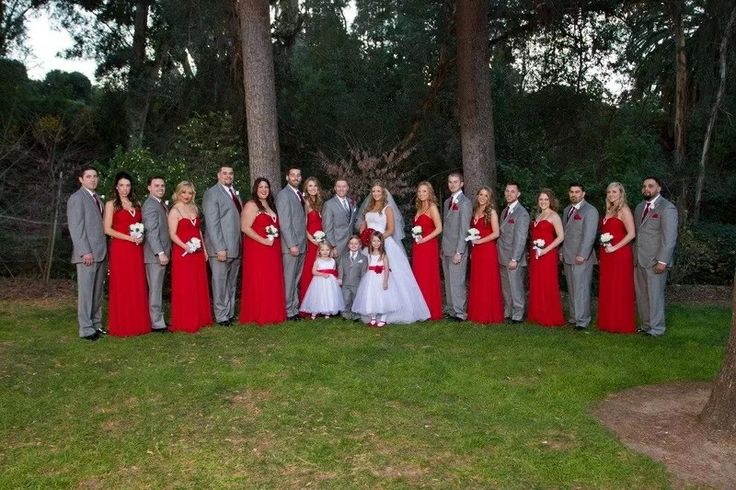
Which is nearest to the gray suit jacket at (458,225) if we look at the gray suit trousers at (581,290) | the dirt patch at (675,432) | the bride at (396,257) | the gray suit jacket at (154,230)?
the bride at (396,257)

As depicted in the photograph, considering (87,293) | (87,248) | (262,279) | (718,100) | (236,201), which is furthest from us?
(718,100)

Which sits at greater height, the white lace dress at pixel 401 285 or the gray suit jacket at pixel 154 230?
the gray suit jacket at pixel 154 230

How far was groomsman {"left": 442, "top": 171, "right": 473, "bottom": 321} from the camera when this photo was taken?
10109mm

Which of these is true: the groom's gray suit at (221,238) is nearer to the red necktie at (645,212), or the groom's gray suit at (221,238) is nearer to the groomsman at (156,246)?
the groomsman at (156,246)

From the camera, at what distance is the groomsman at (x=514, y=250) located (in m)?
9.88

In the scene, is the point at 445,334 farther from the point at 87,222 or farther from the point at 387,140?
the point at 387,140

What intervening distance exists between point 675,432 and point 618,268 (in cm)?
419

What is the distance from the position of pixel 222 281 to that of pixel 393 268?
243cm

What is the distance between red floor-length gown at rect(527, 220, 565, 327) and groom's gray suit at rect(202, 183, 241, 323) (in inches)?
167

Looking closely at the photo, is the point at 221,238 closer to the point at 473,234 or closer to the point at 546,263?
the point at 473,234

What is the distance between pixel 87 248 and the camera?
905 cm

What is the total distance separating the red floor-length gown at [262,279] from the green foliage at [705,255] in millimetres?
8724

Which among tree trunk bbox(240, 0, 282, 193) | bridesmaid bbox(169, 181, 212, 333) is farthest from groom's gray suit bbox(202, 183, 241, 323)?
tree trunk bbox(240, 0, 282, 193)

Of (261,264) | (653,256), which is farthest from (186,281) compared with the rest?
(653,256)
